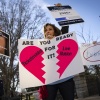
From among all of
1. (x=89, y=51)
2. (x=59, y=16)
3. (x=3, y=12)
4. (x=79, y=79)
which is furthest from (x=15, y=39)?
(x=59, y=16)

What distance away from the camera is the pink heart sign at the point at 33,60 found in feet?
10.8

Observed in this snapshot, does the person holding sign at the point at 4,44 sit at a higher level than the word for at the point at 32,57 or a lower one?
higher

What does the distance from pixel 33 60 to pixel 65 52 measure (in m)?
0.49

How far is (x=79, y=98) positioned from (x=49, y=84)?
1198 cm

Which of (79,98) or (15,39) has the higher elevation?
(15,39)

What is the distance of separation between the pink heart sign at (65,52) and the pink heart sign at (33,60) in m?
0.26

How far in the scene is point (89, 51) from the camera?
775 centimetres

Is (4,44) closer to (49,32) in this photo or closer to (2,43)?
(2,43)

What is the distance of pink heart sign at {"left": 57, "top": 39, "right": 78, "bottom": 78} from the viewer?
3.27 m

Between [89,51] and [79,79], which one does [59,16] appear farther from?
[79,79]

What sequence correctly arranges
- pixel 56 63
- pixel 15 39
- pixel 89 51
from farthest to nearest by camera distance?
1. pixel 15 39
2. pixel 89 51
3. pixel 56 63

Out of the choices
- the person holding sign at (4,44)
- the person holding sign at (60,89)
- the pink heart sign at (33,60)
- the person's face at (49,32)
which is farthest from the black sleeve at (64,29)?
the person holding sign at (4,44)

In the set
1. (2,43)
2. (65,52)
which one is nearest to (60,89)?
(65,52)

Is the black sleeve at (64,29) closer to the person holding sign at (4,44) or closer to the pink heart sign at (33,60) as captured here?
the pink heart sign at (33,60)
